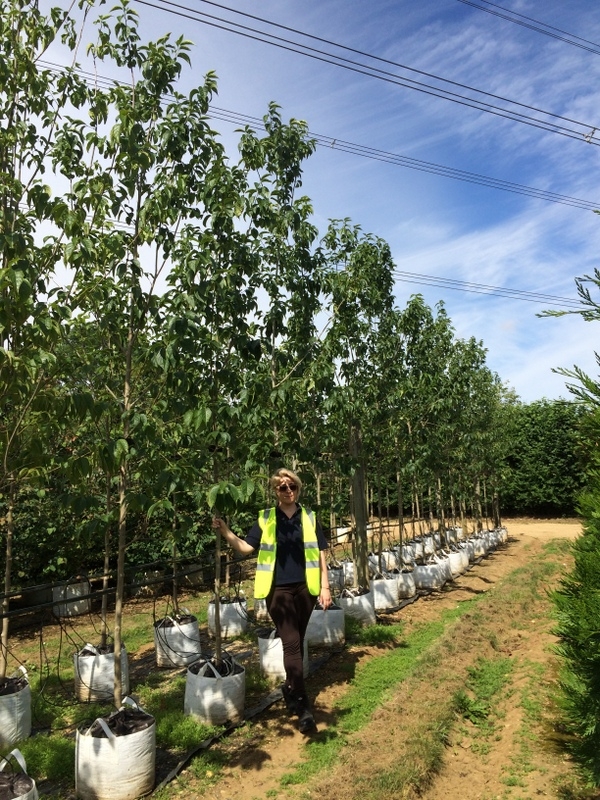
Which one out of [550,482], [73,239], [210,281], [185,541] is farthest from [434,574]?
[550,482]

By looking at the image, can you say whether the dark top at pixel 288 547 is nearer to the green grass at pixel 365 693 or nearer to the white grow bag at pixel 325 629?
the green grass at pixel 365 693

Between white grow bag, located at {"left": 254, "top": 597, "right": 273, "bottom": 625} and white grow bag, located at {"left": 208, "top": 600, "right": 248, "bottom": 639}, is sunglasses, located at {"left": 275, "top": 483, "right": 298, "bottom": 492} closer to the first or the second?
white grow bag, located at {"left": 208, "top": 600, "right": 248, "bottom": 639}

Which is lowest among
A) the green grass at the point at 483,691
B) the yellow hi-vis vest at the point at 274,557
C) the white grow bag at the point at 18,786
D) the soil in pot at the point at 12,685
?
the green grass at the point at 483,691

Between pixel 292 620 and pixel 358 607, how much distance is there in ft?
11.6

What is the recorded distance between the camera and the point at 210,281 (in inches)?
181

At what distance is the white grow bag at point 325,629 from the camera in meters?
6.64

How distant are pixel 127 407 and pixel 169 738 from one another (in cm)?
246

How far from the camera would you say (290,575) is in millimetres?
4383

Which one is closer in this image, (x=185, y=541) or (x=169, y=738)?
(x=169, y=738)

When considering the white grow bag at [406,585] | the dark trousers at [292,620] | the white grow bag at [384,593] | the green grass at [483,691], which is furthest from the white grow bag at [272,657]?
the white grow bag at [406,585]

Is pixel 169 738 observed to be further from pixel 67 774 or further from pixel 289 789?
pixel 289 789

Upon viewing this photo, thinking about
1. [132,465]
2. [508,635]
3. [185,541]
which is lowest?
[508,635]

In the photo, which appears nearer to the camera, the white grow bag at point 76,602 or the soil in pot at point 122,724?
the soil in pot at point 122,724

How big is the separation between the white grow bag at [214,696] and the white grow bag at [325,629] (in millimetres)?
2005
